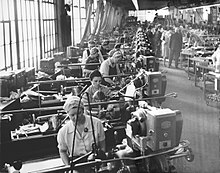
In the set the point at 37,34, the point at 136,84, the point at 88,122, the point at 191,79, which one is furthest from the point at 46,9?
the point at 88,122

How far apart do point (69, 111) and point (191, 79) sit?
776cm

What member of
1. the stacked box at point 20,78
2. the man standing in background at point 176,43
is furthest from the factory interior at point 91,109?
the man standing in background at point 176,43

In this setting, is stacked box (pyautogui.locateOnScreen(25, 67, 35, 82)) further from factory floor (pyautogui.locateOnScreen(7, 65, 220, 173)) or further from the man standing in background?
the man standing in background

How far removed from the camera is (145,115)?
7.50 feet

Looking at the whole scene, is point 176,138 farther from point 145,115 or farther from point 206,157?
point 206,157

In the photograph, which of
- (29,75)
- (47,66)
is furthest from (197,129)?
(47,66)

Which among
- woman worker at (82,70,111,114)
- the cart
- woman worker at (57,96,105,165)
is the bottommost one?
the cart

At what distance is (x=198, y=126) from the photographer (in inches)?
229

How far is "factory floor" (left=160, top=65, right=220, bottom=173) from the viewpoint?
4121 mm

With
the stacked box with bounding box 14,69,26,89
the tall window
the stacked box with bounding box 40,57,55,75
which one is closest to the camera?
the stacked box with bounding box 14,69,26,89

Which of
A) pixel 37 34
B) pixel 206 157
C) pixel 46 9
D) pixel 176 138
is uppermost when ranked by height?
pixel 46 9

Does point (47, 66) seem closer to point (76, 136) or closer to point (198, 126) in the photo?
point (198, 126)

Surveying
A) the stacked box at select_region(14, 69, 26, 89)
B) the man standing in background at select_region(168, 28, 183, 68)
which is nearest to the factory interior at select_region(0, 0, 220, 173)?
the stacked box at select_region(14, 69, 26, 89)

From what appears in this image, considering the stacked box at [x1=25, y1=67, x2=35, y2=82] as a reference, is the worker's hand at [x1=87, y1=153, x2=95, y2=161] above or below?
below
